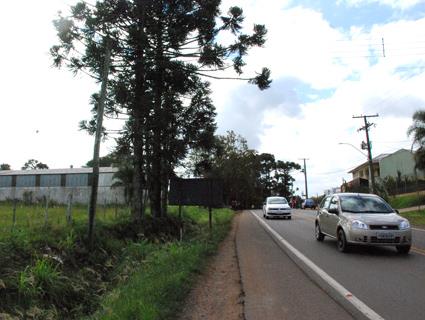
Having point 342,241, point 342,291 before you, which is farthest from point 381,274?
point 342,241

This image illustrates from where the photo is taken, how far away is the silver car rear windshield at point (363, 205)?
41.8 feet

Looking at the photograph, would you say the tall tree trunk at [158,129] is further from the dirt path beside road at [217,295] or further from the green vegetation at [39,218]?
the dirt path beside road at [217,295]

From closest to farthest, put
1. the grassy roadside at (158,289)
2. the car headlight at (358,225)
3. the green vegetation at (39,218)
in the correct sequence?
1. the grassy roadside at (158,289)
2. the car headlight at (358,225)
3. the green vegetation at (39,218)

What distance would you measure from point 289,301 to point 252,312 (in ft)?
2.81

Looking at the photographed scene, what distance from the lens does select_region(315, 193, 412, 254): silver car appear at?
11.5 metres

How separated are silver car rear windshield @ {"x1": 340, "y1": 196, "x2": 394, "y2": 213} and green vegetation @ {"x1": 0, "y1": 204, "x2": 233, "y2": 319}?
4.01 meters

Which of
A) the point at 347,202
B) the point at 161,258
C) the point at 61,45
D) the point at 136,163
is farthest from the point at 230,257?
the point at 61,45

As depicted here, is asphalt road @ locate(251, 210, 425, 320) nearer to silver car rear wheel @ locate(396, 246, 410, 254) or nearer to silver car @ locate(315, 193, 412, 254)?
silver car rear wheel @ locate(396, 246, 410, 254)

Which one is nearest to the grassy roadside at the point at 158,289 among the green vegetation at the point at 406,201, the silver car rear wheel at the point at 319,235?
the silver car rear wheel at the point at 319,235

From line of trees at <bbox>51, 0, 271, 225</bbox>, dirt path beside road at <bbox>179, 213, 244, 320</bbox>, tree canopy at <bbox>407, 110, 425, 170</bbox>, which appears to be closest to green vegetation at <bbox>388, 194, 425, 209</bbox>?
tree canopy at <bbox>407, 110, 425, 170</bbox>

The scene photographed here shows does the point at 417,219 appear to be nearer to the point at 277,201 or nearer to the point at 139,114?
the point at 277,201

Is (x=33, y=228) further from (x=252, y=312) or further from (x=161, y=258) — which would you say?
(x=252, y=312)

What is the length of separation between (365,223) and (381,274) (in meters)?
2.60

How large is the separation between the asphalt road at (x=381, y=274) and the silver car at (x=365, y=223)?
0.37 meters
